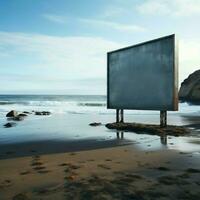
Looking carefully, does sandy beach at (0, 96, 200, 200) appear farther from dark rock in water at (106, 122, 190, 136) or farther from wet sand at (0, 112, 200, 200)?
dark rock in water at (106, 122, 190, 136)

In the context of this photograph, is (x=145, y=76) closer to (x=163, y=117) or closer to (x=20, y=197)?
(x=163, y=117)

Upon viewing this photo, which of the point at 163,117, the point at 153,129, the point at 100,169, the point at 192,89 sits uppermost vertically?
the point at 192,89

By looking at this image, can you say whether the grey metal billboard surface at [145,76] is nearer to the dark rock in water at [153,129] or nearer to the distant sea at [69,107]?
the dark rock in water at [153,129]

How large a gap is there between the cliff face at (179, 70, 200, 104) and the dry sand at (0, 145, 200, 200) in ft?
244

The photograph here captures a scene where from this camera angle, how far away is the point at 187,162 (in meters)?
8.47

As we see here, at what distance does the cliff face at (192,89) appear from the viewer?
84.8 m

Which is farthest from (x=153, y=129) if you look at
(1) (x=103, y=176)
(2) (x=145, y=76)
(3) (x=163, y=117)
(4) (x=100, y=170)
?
(1) (x=103, y=176)

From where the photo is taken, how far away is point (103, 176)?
7.03 metres

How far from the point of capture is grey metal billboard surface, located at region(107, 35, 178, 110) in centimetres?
1479

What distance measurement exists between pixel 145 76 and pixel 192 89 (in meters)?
75.8

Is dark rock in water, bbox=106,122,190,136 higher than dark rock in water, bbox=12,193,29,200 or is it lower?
higher

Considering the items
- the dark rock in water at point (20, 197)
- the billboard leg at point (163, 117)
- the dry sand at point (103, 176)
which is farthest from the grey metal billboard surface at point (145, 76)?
the dark rock in water at point (20, 197)

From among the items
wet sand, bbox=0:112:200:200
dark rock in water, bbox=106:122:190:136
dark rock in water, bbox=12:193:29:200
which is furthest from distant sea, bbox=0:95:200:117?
dark rock in water, bbox=12:193:29:200

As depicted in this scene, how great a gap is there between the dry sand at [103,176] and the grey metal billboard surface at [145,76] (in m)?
5.52
